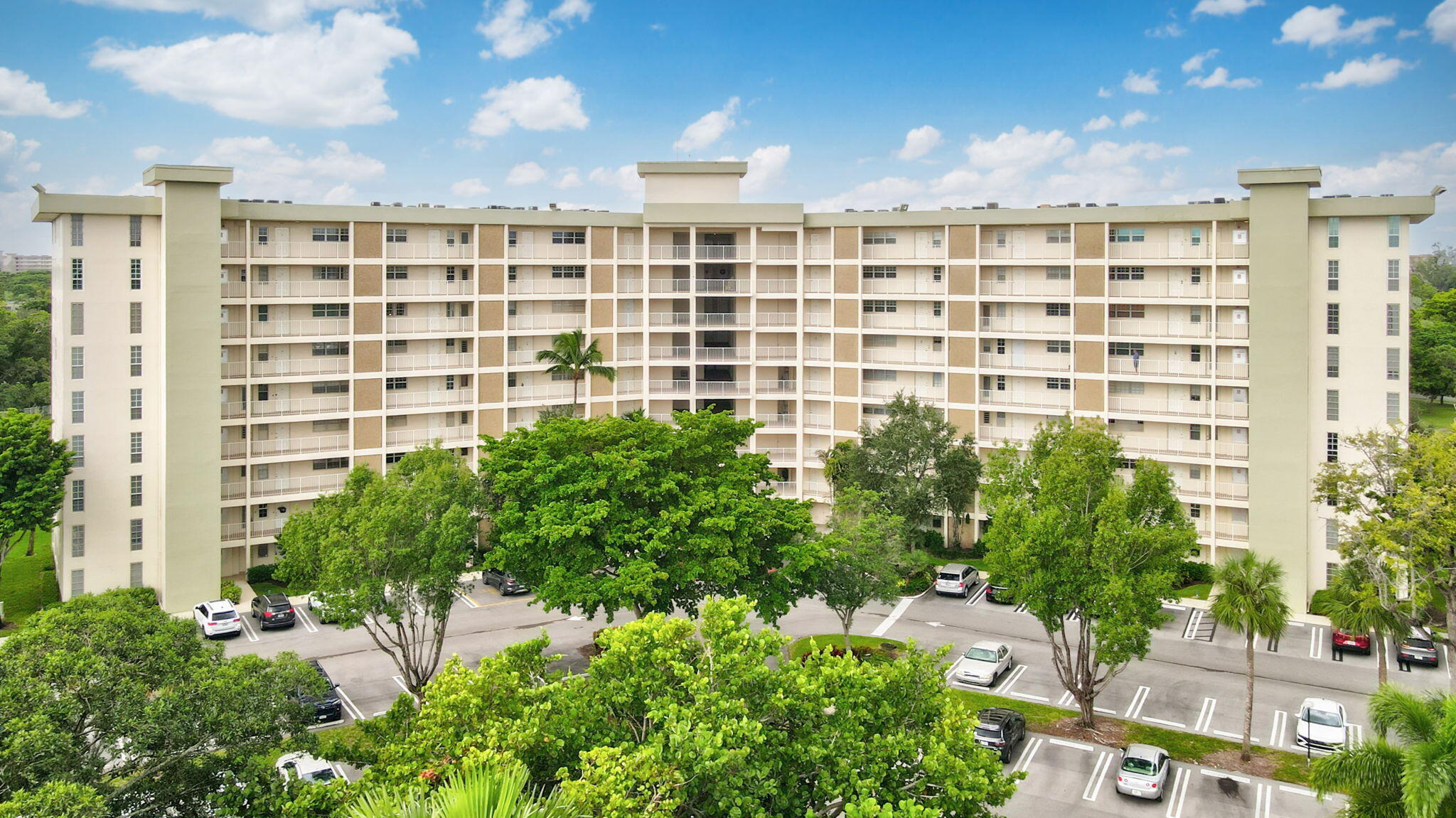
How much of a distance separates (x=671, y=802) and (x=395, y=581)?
62.4 feet

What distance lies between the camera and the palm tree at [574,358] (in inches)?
2140

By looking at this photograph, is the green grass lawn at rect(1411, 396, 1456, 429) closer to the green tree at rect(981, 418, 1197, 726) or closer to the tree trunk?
the green tree at rect(981, 418, 1197, 726)

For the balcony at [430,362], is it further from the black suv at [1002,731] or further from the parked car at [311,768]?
the black suv at [1002,731]

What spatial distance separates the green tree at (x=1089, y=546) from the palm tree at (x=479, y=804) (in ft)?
72.2

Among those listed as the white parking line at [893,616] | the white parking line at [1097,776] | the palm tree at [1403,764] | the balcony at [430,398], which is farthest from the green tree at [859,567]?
the balcony at [430,398]

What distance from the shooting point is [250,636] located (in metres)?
45.8

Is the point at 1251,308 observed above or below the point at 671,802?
above

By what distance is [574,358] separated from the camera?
5431 centimetres

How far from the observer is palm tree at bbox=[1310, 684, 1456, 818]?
54.4ft

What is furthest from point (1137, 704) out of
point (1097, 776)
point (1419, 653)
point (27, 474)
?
point (27, 474)

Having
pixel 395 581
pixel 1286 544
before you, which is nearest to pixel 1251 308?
pixel 1286 544

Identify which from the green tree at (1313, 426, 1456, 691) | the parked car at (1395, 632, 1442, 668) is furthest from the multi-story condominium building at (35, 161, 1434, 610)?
the green tree at (1313, 426, 1456, 691)

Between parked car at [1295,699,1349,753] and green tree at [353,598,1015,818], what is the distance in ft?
64.6

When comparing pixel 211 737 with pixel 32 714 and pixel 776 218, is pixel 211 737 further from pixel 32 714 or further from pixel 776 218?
pixel 776 218
